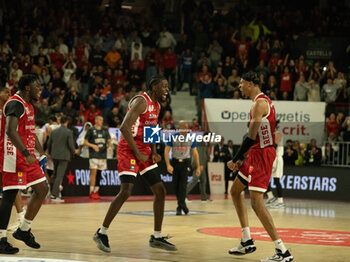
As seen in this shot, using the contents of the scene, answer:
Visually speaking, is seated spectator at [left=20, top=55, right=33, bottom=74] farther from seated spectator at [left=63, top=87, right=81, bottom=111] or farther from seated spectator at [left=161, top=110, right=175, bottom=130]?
seated spectator at [left=161, top=110, right=175, bottom=130]

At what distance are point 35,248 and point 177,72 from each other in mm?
17913

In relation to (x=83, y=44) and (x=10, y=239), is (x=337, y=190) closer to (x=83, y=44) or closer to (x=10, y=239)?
(x=83, y=44)

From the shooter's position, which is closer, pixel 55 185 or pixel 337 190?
A: pixel 55 185

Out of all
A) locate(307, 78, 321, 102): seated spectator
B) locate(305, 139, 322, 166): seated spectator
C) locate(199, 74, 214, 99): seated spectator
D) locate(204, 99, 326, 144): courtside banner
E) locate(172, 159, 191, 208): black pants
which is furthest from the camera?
locate(199, 74, 214, 99): seated spectator

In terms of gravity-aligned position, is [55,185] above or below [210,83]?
below

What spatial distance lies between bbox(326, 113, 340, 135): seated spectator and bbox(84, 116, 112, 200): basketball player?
24.8ft

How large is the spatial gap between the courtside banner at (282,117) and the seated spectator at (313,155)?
735mm

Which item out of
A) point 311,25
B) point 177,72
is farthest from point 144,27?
point 311,25

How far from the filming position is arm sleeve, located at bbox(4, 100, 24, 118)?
8.96 metres

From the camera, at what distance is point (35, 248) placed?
917 centimetres

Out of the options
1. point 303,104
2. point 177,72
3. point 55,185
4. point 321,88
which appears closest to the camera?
point 55,185

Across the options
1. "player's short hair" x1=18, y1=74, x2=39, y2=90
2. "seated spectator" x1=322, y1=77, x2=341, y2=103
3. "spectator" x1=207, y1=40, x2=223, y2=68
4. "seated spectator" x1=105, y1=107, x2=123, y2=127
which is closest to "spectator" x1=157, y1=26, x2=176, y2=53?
"spectator" x1=207, y1=40, x2=223, y2=68

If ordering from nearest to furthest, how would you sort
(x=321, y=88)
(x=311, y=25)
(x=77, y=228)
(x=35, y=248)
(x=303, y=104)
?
(x=35, y=248)
(x=77, y=228)
(x=303, y=104)
(x=321, y=88)
(x=311, y=25)

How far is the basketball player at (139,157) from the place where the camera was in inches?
368
